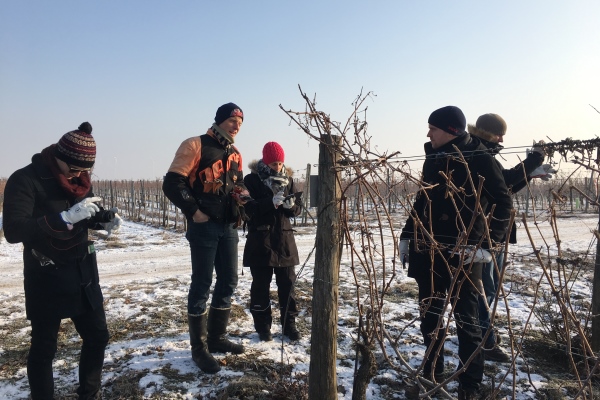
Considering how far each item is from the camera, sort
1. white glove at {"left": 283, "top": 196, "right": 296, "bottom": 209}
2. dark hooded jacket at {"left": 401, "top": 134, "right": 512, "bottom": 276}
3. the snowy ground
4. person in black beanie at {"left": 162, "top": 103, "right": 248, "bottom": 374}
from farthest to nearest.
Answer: white glove at {"left": 283, "top": 196, "right": 296, "bottom": 209}, person in black beanie at {"left": 162, "top": 103, "right": 248, "bottom": 374}, the snowy ground, dark hooded jacket at {"left": 401, "top": 134, "right": 512, "bottom": 276}

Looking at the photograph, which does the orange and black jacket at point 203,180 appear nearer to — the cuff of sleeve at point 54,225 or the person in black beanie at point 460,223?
the cuff of sleeve at point 54,225

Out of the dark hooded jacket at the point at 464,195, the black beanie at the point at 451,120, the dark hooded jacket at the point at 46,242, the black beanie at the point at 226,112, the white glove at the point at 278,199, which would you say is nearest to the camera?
the dark hooded jacket at the point at 46,242

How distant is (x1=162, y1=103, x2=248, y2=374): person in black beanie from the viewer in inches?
106

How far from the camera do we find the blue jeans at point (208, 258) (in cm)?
276

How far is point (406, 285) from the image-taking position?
523cm

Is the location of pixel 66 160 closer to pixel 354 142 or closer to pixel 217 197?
pixel 217 197

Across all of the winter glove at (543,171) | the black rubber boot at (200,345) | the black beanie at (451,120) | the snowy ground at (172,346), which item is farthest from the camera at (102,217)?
the winter glove at (543,171)

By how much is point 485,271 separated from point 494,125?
1.15 metres

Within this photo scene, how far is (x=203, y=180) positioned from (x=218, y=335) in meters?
1.22

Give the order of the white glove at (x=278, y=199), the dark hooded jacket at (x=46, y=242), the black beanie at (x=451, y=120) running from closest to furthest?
the dark hooded jacket at (x=46, y=242) < the black beanie at (x=451, y=120) < the white glove at (x=278, y=199)

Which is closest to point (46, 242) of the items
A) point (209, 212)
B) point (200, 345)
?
point (209, 212)

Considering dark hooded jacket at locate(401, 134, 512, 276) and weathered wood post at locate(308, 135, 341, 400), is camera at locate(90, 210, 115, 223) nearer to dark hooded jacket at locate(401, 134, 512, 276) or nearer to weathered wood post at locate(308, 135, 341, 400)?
weathered wood post at locate(308, 135, 341, 400)

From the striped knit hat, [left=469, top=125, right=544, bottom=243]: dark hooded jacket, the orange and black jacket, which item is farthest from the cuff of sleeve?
[left=469, top=125, right=544, bottom=243]: dark hooded jacket

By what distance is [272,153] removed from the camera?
3.36m
